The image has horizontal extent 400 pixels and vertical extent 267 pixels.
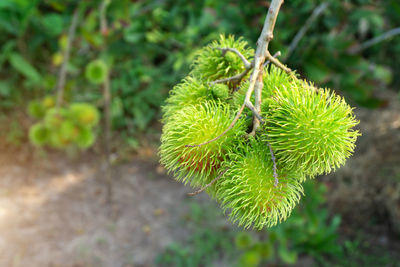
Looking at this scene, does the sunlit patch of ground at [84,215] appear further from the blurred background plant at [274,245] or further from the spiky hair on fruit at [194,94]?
the spiky hair on fruit at [194,94]

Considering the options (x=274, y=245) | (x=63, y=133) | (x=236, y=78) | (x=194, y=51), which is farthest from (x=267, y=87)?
(x=274, y=245)

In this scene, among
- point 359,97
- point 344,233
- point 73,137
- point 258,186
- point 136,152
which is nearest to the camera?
point 258,186

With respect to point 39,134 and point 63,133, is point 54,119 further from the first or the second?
point 39,134

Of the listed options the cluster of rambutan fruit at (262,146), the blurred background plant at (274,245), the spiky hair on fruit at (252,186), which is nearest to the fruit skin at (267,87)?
the cluster of rambutan fruit at (262,146)

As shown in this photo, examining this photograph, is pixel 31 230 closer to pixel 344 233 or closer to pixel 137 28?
pixel 137 28

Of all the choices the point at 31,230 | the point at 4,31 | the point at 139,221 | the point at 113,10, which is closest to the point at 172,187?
the point at 139,221

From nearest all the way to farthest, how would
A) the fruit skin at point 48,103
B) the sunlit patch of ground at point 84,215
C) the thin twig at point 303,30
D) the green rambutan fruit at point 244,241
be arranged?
the thin twig at point 303,30
the green rambutan fruit at point 244,241
the fruit skin at point 48,103
the sunlit patch of ground at point 84,215
